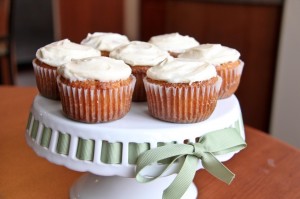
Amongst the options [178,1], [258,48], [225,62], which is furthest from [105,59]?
[178,1]

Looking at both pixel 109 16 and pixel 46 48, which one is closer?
pixel 46 48

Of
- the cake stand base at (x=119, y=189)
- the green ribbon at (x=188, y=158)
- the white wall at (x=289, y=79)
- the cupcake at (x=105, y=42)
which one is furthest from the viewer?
the white wall at (x=289, y=79)

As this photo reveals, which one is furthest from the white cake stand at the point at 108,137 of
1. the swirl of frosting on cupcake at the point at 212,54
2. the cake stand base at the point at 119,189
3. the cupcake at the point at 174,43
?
the cupcake at the point at 174,43

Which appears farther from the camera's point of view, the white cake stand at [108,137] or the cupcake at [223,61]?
the cupcake at [223,61]

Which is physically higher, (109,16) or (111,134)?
(111,134)

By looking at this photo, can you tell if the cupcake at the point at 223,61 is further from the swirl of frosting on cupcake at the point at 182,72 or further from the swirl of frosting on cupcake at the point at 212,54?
the swirl of frosting on cupcake at the point at 182,72

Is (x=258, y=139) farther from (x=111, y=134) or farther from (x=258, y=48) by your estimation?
(x=258, y=48)
